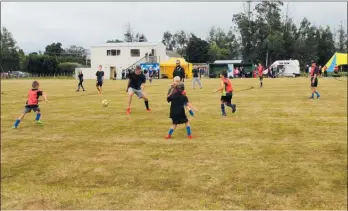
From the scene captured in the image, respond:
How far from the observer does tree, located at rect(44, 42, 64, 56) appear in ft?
412

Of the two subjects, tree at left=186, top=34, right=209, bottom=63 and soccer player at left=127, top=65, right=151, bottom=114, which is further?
tree at left=186, top=34, right=209, bottom=63

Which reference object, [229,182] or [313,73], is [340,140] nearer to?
[229,182]

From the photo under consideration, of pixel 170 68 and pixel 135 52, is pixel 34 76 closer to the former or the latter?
pixel 135 52

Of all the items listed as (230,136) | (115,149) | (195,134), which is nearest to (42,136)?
(115,149)

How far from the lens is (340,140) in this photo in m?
10.6

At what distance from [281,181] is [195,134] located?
449 cm

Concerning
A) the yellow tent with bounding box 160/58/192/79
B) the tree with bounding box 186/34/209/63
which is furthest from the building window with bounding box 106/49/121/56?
the tree with bounding box 186/34/209/63

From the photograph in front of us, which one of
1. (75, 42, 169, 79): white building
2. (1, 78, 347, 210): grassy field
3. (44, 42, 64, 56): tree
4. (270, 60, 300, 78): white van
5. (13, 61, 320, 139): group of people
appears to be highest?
(44, 42, 64, 56): tree

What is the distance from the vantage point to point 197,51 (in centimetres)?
8631

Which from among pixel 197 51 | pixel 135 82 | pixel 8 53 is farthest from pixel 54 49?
pixel 135 82

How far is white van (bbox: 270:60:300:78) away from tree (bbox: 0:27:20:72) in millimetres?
62981

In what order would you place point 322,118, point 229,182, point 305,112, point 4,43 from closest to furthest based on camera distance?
1. point 229,182
2. point 322,118
3. point 305,112
4. point 4,43

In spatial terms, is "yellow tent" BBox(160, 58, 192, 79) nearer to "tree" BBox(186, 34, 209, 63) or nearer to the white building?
the white building

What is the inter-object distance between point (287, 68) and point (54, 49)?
86172 mm
